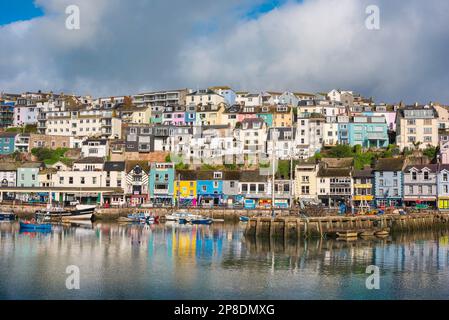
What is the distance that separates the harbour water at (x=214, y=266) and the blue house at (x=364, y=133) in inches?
1228

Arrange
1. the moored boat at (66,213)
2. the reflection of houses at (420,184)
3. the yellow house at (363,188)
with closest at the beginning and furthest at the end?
the moored boat at (66,213) → the reflection of houses at (420,184) → the yellow house at (363,188)

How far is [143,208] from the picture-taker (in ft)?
223

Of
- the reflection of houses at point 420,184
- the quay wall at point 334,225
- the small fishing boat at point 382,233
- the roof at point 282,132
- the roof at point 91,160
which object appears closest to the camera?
the quay wall at point 334,225

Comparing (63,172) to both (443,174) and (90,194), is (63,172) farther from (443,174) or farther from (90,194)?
(443,174)

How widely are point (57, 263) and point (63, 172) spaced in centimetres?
4297

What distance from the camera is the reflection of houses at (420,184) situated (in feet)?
222

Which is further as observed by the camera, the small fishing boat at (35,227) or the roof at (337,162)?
the roof at (337,162)

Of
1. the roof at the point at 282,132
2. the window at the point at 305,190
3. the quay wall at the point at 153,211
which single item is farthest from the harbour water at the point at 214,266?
the roof at the point at 282,132

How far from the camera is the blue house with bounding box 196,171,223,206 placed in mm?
72312

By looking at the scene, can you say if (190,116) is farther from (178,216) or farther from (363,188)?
(363,188)

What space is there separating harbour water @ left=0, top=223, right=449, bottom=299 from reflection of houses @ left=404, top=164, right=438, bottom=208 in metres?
17.7

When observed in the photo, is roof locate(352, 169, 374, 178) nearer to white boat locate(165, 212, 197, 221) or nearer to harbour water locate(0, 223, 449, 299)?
harbour water locate(0, 223, 449, 299)

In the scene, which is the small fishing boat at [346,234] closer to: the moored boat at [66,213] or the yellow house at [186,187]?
the yellow house at [186,187]

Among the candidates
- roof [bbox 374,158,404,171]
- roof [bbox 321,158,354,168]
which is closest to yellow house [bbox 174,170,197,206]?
roof [bbox 321,158,354,168]
